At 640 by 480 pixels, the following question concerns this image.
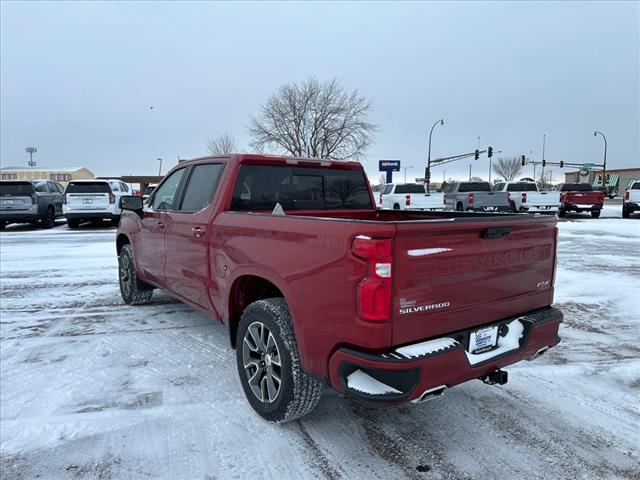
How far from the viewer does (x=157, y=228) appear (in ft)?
16.3

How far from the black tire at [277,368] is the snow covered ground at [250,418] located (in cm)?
15

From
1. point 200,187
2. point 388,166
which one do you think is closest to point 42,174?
point 388,166

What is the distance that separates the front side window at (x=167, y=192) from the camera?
4891 millimetres

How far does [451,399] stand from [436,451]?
0.76m

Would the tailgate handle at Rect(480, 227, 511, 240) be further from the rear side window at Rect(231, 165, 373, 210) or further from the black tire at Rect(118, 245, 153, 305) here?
the black tire at Rect(118, 245, 153, 305)

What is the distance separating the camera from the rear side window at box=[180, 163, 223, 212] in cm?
416

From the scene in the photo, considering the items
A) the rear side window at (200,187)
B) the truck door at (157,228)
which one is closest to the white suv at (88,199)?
the truck door at (157,228)

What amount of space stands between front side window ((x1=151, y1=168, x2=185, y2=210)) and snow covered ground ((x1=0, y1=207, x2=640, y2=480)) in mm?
1365

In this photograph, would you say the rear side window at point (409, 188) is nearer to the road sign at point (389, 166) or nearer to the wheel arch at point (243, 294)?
the road sign at point (389, 166)

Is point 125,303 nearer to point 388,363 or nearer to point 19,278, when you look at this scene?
point 19,278

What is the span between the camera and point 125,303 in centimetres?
632

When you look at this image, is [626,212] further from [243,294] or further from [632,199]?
[243,294]

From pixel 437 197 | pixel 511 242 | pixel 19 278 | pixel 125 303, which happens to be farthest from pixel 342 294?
pixel 437 197

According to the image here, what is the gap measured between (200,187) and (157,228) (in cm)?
91
